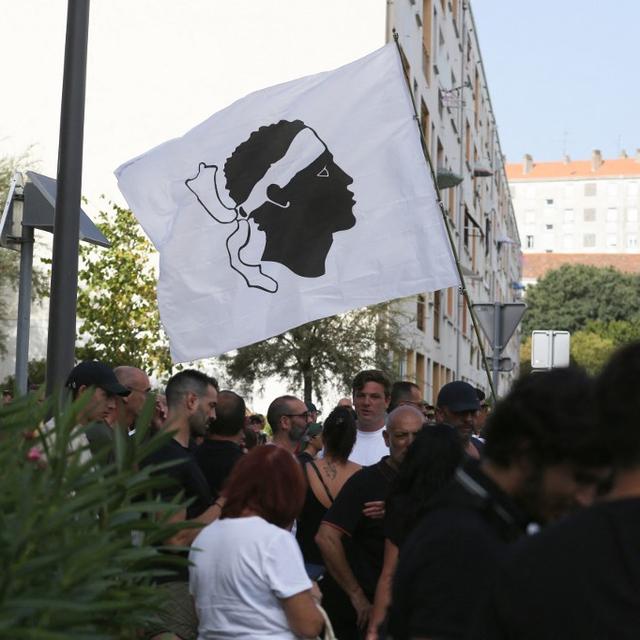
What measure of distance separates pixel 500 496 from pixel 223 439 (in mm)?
4260

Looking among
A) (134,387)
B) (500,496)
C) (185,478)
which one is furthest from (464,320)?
(500,496)

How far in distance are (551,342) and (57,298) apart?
40.3 ft

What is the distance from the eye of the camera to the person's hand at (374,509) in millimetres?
5840

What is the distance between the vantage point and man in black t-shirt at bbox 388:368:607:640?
2652mm

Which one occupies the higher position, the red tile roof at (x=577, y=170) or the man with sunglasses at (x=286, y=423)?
the red tile roof at (x=577, y=170)

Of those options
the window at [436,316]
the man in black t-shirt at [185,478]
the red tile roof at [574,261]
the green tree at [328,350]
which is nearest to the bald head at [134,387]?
the man in black t-shirt at [185,478]

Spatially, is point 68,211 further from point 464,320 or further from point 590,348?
point 590,348

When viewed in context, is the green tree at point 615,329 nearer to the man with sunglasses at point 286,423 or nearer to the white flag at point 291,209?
the white flag at point 291,209

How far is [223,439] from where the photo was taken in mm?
6926

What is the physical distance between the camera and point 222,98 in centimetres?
2989


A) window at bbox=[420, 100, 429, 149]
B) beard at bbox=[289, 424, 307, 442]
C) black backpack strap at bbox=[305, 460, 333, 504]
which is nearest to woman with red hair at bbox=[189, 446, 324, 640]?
→ black backpack strap at bbox=[305, 460, 333, 504]

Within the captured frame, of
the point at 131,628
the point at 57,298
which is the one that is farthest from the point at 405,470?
the point at 57,298

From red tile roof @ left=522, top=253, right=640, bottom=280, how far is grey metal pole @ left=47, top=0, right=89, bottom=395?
107540mm

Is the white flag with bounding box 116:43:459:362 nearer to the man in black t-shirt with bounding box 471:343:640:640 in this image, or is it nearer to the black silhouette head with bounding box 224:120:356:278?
the black silhouette head with bounding box 224:120:356:278
